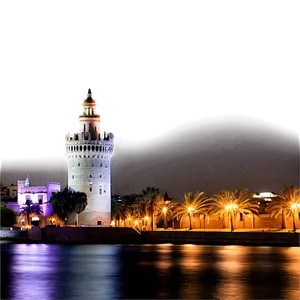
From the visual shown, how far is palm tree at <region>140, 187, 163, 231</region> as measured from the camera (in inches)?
2576

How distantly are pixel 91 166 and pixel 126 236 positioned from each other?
624 cm

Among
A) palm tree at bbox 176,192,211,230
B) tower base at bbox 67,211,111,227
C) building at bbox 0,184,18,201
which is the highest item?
building at bbox 0,184,18,201

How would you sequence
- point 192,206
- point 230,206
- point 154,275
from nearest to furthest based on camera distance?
point 154,275, point 230,206, point 192,206

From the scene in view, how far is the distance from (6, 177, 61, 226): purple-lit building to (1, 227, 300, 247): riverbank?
4.72 m

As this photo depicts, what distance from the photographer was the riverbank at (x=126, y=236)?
2095 inches

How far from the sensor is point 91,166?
204ft

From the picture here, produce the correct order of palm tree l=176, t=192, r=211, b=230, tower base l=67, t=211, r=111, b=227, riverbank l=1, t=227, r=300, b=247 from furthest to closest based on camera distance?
tower base l=67, t=211, r=111, b=227, palm tree l=176, t=192, r=211, b=230, riverbank l=1, t=227, r=300, b=247

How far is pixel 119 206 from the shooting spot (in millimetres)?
65938

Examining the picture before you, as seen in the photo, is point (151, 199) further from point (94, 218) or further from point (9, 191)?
point (9, 191)

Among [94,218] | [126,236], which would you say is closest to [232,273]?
[126,236]

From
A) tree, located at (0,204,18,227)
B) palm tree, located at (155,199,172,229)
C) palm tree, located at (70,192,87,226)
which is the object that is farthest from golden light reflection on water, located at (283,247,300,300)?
tree, located at (0,204,18,227)

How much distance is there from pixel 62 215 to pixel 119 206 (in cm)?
476

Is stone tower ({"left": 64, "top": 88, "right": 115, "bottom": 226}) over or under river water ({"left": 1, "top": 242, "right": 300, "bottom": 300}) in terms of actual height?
over

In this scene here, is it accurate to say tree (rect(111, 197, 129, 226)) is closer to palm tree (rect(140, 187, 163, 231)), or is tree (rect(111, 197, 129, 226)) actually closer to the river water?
palm tree (rect(140, 187, 163, 231))
